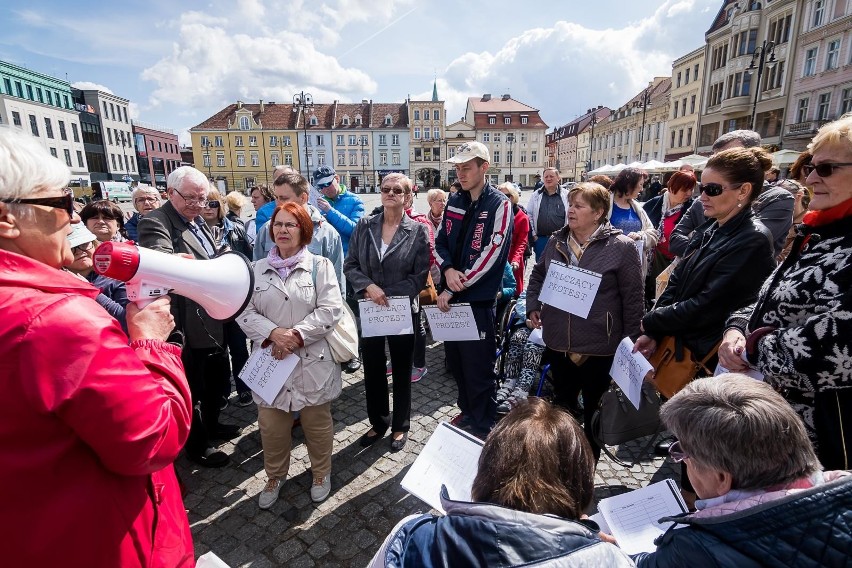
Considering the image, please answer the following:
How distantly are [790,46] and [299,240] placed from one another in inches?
1593

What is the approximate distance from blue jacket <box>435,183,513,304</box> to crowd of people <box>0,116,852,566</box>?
2 centimetres

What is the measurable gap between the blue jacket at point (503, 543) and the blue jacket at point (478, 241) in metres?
2.45

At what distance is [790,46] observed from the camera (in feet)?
98.3

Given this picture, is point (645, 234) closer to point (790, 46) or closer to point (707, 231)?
point (707, 231)

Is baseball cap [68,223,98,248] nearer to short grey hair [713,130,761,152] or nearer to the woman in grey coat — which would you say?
the woman in grey coat

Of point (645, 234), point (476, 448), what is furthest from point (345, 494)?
point (645, 234)

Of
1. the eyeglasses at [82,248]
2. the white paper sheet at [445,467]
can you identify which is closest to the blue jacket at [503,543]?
the white paper sheet at [445,467]

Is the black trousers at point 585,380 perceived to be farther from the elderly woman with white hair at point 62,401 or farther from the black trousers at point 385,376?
the elderly woman with white hair at point 62,401

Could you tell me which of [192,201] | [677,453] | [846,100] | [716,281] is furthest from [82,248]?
[846,100]

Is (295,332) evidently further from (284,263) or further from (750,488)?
(750,488)

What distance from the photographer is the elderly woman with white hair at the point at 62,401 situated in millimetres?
1025

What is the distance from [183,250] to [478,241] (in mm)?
2253

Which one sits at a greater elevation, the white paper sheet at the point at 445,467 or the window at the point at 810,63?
the window at the point at 810,63

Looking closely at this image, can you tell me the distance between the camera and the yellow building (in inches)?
2525
